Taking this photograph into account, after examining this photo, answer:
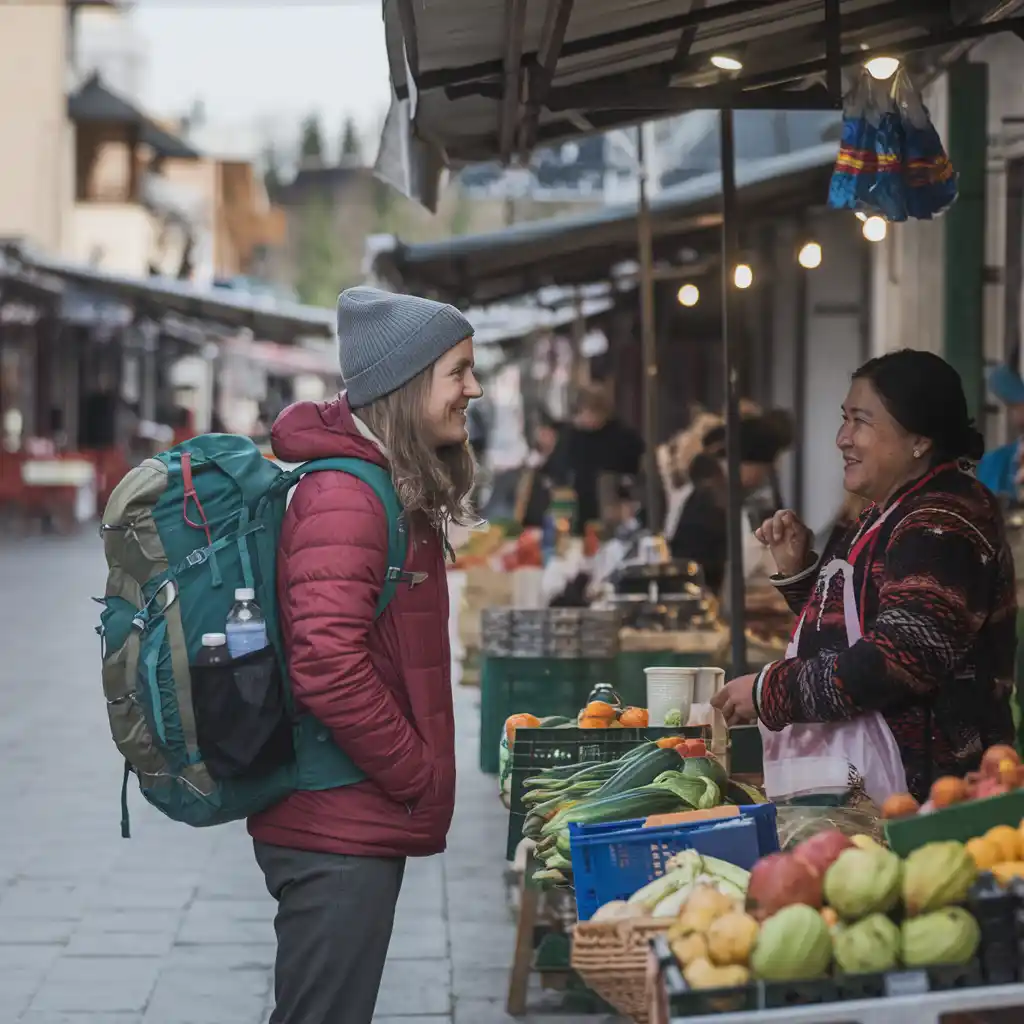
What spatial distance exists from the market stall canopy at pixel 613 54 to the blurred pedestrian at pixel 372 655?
61.9 inches

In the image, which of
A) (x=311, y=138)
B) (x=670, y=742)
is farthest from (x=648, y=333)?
(x=311, y=138)

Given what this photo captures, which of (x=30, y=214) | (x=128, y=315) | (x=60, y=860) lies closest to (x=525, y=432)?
(x=128, y=315)

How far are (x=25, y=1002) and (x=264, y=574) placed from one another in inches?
108

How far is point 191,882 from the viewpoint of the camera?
7027 mm

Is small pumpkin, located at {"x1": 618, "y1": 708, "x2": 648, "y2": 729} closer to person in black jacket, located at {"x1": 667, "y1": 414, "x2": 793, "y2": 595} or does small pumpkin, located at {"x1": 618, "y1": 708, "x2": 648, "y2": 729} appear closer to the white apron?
the white apron

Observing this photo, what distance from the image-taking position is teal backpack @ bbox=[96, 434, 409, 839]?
10.8 feet

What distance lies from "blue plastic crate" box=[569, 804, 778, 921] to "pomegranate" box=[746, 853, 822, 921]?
366 mm

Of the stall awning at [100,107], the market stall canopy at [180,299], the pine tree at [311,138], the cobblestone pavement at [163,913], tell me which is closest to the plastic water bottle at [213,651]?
the cobblestone pavement at [163,913]

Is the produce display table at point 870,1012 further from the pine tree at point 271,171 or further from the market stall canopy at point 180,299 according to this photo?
the pine tree at point 271,171

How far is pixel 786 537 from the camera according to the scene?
4.42 meters

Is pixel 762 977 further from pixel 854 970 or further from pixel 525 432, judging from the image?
pixel 525 432

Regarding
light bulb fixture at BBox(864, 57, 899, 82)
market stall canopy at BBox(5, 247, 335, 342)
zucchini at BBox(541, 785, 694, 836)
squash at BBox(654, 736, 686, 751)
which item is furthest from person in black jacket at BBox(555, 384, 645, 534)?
market stall canopy at BBox(5, 247, 335, 342)

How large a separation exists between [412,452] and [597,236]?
902 centimetres

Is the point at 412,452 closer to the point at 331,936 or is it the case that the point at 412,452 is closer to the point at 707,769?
the point at 331,936
